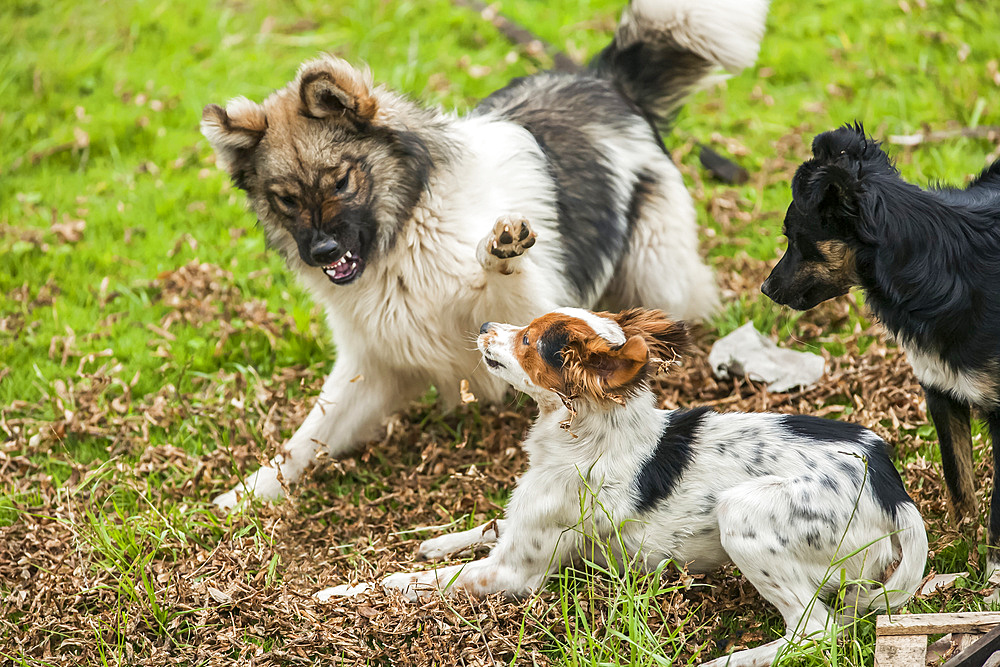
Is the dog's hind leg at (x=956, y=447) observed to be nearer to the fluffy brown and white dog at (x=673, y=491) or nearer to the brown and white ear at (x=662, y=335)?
the fluffy brown and white dog at (x=673, y=491)

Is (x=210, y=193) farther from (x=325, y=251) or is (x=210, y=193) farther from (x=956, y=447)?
(x=956, y=447)

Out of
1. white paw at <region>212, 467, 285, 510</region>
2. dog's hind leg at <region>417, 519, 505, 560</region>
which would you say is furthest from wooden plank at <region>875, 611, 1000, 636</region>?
white paw at <region>212, 467, 285, 510</region>

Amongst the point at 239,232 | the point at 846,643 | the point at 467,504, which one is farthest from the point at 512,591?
the point at 239,232

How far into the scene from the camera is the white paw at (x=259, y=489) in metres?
4.18

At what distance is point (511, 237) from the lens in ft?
12.1

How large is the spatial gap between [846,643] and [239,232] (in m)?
4.74

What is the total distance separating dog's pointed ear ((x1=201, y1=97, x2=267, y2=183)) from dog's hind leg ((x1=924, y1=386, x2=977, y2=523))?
9.64ft

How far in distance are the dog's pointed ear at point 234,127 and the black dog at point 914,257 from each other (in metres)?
2.27

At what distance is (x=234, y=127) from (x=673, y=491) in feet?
7.82

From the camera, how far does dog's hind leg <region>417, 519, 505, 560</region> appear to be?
12.4ft

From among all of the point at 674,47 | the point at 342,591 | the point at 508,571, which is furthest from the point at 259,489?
the point at 674,47

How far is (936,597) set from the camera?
3227 mm

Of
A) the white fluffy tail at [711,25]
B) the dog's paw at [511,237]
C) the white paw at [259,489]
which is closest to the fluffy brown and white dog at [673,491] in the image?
the dog's paw at [511,237]

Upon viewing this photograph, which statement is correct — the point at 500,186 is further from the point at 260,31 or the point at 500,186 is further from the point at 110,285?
the point at 260,31
